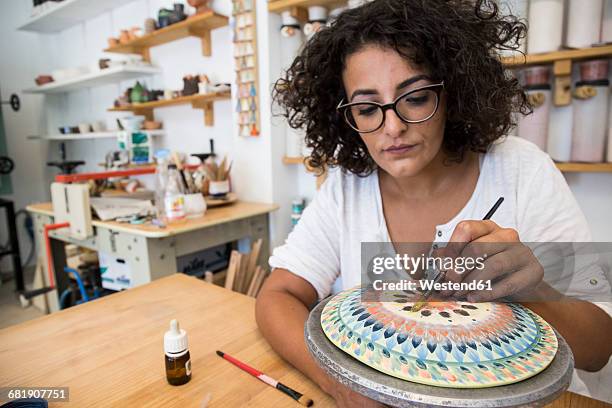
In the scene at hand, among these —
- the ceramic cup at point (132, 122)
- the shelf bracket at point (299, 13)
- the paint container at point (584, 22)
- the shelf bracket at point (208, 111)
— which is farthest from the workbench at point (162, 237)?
the paint container at point (584, 22)

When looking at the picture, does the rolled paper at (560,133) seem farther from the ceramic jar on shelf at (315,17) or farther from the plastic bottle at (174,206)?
the plastic bottle at (174,206)

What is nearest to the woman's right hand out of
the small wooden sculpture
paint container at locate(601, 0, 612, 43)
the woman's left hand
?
the woman's left hand

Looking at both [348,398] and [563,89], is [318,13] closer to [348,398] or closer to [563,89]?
[563,89]

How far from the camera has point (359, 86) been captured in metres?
0.80

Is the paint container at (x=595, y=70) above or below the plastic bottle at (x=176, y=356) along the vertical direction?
above

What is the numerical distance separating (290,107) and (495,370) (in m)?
0.90

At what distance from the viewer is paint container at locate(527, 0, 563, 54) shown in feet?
4.40

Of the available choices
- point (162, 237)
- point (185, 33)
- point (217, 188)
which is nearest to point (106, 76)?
point (185, 33)

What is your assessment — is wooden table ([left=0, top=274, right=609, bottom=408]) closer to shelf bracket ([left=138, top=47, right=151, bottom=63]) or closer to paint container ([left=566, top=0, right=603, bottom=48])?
paint container ([left=566, top=0, right=603, bottom=48])

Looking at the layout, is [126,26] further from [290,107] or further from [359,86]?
[359,86]

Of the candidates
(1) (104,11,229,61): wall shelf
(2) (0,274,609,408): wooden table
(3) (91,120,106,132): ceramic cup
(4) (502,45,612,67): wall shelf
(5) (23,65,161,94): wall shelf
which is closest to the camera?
(2) (0,274,609,408): wooden table

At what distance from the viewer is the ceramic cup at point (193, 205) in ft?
6.14

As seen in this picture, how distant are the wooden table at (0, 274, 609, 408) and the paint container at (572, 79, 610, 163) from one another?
1.12 m

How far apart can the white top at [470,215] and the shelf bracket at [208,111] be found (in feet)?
5.78
